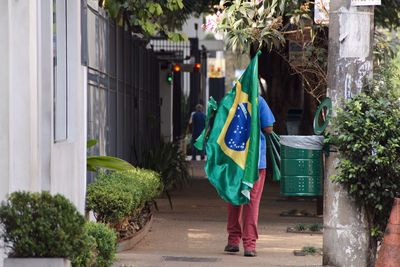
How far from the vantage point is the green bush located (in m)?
6.52

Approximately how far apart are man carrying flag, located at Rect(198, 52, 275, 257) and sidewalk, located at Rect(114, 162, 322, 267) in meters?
0.48

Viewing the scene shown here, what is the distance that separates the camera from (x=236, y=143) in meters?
11.8

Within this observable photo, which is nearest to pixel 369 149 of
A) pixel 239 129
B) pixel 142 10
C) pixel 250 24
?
pixel 239 129

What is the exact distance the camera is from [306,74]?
15.1 meters

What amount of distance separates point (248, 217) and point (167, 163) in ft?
22.2

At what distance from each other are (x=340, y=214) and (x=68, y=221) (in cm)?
394

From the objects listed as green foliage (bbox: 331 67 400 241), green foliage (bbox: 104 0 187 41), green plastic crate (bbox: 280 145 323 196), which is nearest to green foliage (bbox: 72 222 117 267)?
green plastic crate (bbox: 280 145 323 196)

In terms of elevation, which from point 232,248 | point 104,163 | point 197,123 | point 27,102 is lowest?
point 232,248

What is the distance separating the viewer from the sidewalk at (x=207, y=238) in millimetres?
11438

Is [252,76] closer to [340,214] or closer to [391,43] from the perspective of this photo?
[340,214]

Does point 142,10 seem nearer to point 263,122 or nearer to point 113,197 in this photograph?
point 263,122

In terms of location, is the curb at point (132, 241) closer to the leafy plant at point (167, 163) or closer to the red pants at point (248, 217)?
the red pants at point (248, 217)

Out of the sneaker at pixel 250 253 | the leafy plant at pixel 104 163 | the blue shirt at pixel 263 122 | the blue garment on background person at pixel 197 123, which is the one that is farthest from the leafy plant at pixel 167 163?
the blue garment on background person at pixel 197 123

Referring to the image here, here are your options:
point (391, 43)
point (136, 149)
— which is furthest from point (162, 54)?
point (391, 43)
